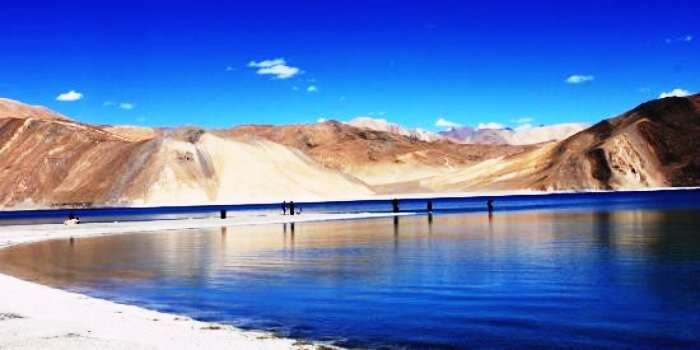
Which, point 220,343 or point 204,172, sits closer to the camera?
point 220,343

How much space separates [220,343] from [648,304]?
9183mm

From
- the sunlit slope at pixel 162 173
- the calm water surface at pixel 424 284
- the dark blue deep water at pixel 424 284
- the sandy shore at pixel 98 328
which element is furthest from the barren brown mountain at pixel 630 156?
the sandy shore at pixel 98 328

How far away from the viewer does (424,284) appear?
71.2 ft

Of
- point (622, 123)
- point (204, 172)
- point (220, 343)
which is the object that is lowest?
point (220, 343)

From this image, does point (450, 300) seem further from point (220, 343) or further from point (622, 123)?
point (622, 123)

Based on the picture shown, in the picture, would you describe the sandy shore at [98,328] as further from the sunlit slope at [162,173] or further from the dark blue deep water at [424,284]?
the sunlit slope at [162,173]

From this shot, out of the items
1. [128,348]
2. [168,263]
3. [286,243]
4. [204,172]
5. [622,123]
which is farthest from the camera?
[622,123]

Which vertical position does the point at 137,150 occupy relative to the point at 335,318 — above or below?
above

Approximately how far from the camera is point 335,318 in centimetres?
1692

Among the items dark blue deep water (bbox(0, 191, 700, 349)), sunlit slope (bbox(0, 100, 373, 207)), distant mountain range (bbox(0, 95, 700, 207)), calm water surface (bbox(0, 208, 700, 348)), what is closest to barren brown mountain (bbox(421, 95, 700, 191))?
distant mountain range (bbox(0, 95, 700, 207))

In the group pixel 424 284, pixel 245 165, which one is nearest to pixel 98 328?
pixel 424 284

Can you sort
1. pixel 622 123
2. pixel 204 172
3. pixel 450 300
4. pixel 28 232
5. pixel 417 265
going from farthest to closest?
1. pixel 622 123
2. pixel 204 172
3. pixel 28 232
4. pixel 417 265
5. pixel 450 300

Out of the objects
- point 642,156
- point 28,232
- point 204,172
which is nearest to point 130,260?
point 28,232

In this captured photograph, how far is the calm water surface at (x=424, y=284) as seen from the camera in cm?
1529
